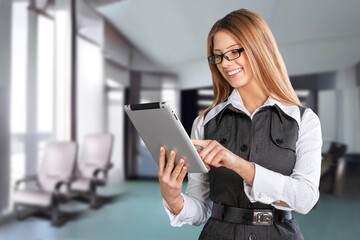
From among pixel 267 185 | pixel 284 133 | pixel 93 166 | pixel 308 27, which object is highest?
pixel 308 27

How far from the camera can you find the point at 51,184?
2.60m

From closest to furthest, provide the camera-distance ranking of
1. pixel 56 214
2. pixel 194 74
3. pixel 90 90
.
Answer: pixel 194 74
pixel 90 90
pixel 56 214

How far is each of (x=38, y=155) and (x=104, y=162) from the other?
45 cm

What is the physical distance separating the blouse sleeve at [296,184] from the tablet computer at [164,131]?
6.2 inches

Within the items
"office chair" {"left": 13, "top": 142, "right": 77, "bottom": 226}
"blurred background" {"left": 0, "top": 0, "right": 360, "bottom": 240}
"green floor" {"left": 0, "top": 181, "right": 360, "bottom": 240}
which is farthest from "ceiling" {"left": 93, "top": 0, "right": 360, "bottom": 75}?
"office chair" {"left": 13, "top": 142, "right": 77, "bottom": 226}

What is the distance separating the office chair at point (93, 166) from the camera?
252cm

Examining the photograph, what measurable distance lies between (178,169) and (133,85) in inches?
53.2

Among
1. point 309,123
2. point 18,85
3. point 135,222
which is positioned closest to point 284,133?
point 309,123

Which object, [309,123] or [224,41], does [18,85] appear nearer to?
[224,41]

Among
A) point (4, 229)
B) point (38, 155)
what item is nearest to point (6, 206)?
point (4, 229)

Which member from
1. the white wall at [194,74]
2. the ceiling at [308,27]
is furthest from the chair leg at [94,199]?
the ceiling at [308,27]

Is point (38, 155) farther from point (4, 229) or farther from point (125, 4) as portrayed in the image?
point (125, 4)

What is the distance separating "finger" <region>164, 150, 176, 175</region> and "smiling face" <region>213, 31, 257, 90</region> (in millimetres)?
322

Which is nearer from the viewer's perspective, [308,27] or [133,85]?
[308,27]
